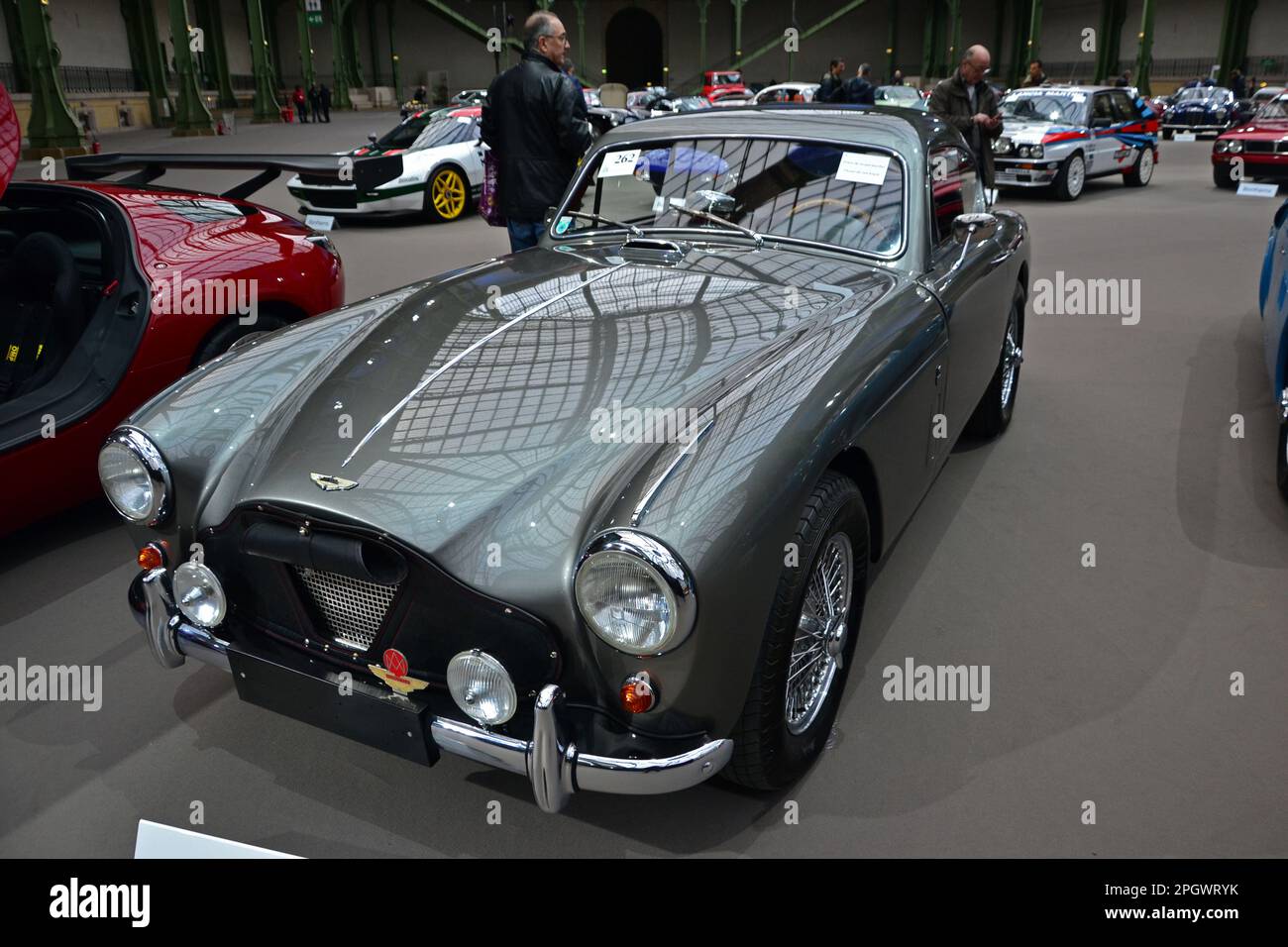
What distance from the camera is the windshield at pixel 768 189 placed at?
328cm

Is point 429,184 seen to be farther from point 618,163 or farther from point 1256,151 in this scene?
point 1256,151

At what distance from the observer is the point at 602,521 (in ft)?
6.52

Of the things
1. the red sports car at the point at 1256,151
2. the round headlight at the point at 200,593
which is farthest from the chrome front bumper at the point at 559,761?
the red sports car at the point at 1256,151

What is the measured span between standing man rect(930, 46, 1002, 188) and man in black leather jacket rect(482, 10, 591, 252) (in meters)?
4.08

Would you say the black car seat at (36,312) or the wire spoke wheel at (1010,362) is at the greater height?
the black car seat at (36,312)

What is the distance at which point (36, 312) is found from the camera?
3926 mm

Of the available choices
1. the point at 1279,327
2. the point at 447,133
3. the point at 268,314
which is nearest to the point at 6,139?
the point at 268,314

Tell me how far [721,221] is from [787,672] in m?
1.85

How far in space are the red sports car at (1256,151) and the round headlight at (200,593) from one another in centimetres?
1379

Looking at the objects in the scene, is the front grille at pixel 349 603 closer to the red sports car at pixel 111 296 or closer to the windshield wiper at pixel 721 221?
the red sports car at pixel 111 296

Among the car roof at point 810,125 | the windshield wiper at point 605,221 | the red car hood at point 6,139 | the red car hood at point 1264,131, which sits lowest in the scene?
the red car hood at point 1264,131

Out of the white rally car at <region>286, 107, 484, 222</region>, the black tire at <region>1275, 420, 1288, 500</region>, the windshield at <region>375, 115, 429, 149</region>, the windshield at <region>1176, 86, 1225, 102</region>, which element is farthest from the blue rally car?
the windshield at <region>1176, 86, 1225, 102</region>

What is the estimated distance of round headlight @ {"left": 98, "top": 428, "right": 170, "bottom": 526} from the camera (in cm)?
240
